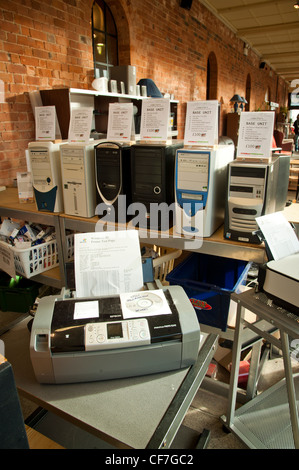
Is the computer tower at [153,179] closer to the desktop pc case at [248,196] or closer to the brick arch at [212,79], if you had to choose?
the desktop pc case at [248,196]

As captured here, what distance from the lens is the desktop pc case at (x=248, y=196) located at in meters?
1.26

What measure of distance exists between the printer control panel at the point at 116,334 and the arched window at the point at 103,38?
333 centimetres

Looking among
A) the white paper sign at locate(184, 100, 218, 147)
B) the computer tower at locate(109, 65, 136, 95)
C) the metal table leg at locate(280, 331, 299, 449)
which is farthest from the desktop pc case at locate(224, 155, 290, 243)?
the computer tower at locate(109, 65, 136, 95)

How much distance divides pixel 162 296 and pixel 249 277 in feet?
5.11

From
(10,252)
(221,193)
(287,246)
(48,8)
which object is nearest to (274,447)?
(287,246)

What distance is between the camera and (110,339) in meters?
0.84

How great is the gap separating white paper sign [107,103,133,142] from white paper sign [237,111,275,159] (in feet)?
1.78

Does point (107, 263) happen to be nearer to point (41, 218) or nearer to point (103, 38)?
point (41, 218)

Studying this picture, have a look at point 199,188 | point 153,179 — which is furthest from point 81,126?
point 199,188

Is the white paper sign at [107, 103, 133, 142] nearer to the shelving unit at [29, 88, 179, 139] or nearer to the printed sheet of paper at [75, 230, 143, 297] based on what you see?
the printed sheet of paper at [75, 230, 143, 297]

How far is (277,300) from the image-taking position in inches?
44.9

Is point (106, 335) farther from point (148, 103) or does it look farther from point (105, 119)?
point (105, 119)

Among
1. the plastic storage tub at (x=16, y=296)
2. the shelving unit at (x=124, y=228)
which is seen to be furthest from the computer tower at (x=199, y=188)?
the plastic storage tub at (x=16, y=296)

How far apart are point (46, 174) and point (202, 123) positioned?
0.87 m
